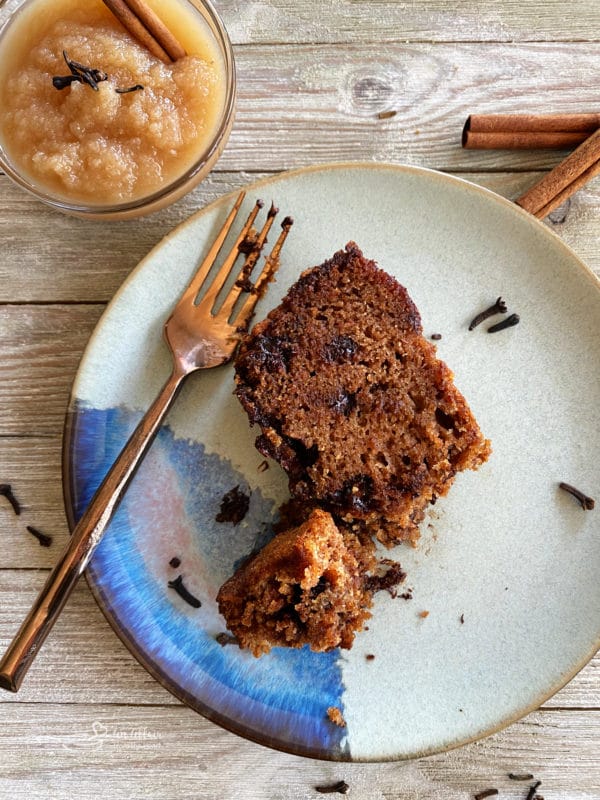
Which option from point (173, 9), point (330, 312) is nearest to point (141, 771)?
point (330, 312)

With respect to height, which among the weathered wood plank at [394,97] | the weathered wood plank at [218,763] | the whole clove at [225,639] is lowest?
the weathered wood plank at [218,763]

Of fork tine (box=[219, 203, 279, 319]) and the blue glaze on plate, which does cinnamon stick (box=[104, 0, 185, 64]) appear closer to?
fork tine (box=[219, 203, 279, 319])

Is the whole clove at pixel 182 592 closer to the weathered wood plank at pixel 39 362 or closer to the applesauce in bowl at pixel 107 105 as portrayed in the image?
the weathered wood plank at pixel 39 362

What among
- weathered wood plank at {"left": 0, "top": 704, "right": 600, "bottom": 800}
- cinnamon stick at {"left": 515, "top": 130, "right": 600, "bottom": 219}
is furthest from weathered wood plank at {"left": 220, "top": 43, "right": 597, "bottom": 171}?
weathered wood plank at {"left": 0, "top": 704, "right": 600, "bottom": 800}

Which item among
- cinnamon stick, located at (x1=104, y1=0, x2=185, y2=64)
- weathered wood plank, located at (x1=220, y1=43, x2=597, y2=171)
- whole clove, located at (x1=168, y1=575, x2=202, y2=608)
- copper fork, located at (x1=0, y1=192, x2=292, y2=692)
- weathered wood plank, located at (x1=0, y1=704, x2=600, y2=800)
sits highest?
weathered wood plank, located at (x1=220, y1=43, x2=597, y2=171)

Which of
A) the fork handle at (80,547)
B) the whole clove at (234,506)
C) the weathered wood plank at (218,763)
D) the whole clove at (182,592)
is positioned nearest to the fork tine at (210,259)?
the fork handle at (80,547)

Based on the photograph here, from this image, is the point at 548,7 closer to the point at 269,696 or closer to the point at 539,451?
the point at 539,451

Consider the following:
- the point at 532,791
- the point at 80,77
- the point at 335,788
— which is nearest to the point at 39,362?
the point at 80,77
